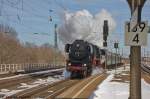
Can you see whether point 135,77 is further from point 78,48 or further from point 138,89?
point 78,48

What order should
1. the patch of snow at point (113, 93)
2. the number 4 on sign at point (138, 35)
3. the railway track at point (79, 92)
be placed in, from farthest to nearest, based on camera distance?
the railway track at point (79, 92) → the patch of snow at point (113, 93) → the number 4 on sign at point (138, 35)

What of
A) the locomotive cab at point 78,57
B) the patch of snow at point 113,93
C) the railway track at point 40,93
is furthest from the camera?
the locomotive cab at point 78,57

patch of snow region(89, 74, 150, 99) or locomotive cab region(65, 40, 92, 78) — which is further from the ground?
locomotive cab region(65, 40, 92, 78)

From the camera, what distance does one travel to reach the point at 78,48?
157ft

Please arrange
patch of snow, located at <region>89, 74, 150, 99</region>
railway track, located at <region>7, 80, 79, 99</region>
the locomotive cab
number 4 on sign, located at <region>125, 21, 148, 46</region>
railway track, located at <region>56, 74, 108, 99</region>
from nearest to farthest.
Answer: number 4 on sign, located at <region>125, 21, 148, 46</region>
patch of snow, located at <region>89, 74, 150, 99</region>
railway track, located at <region>56, 74, 108, 99</region>
railway track, located at <region>7, 80, 79, 99</region>
the locomotive cab

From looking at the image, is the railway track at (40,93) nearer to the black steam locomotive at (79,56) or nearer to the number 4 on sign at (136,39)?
the number 4 on sign at (136,39)

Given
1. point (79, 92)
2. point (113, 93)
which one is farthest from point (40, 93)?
point (113, 93)

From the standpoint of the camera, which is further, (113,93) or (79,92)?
(79,92)

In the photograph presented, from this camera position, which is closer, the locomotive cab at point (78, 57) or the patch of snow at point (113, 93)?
the patch of snow at point (113, 93)

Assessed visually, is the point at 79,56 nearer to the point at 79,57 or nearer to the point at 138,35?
the point at 79,57

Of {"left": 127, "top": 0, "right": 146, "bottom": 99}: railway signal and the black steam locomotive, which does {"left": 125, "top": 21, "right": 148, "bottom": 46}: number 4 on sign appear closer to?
{"left": 127, "top": 0, "right": 146, "bottom": 99}: railway signal

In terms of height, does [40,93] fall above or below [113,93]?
below

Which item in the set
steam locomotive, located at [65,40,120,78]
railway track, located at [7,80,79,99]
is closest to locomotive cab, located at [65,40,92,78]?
steam locomotive, located at [65,40,120,78]

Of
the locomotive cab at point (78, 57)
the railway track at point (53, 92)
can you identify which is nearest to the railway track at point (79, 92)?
the railway track at point (53, 92)
